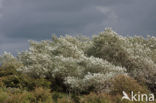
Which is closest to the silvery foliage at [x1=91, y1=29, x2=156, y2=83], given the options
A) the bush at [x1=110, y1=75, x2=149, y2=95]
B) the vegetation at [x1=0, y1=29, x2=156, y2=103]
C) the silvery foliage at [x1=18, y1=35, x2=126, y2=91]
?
the vegetation at [x1=0, y1=29, x2=156, y2=103]

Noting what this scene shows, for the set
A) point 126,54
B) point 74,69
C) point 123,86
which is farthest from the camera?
point 126,54

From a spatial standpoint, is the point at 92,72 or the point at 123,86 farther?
the point at 92,72

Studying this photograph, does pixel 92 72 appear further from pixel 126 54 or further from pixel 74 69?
pixel 126 54

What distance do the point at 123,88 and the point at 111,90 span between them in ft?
2.62

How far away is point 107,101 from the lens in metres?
9.45

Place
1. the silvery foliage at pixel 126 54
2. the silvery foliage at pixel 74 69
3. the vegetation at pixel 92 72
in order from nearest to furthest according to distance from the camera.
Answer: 1. the vegetation at pixel 92 72
2. the silvery foliage at pixel 74 69
3. the silvery foliage at pixel 126 54

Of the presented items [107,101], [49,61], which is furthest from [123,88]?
[49,61]

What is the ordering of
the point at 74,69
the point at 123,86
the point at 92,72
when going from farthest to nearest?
1. the point at 74,69
2. the point at 92,72
3. the point at 123,86

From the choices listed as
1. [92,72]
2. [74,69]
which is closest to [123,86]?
[92,72]

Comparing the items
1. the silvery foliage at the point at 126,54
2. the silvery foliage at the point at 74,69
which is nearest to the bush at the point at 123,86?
the silvery foliage at the point at 74,69

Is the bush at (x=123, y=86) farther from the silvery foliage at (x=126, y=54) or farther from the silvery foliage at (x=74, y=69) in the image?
the silvery foliage at (x=126, y=54)

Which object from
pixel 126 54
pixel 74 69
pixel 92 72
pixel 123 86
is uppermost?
pixel 126 54

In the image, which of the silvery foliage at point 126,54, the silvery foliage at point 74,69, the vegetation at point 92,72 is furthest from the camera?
the silvery foliage at point 126,54

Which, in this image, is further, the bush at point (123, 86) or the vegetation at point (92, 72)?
the vegetation at point (92, 72)
